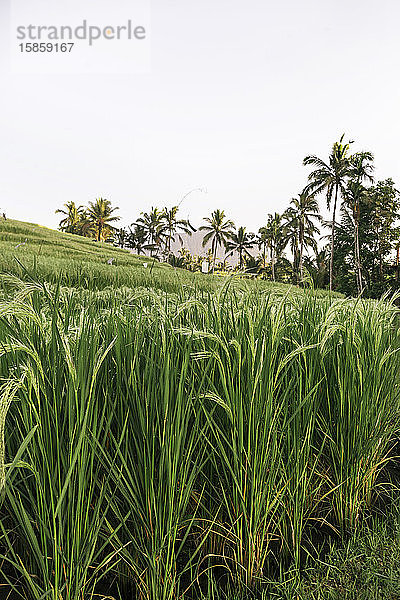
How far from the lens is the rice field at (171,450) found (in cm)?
126

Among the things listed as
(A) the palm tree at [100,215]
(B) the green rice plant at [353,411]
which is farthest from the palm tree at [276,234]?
(B) the green rice plant at [353,411]

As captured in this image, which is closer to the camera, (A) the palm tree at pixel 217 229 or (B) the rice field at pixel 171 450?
(B) the rice field at pixel 171 450

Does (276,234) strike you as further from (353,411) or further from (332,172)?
(353,411)

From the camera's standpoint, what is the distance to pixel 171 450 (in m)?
1.43

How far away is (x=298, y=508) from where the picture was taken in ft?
6.00

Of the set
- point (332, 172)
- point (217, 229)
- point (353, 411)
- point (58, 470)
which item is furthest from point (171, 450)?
point (217, 229)

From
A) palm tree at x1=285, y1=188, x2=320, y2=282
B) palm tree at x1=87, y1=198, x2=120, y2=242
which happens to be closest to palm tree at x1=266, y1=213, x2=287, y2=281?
palm tree at x1=285, y1=188, x2=320, y2=282

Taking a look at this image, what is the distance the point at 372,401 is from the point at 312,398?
1.44 feet

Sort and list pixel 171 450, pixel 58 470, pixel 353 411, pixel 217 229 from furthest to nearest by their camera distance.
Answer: pixel 217 229 < pixel 353 411 < pixel 171 450 < pixel 58 470

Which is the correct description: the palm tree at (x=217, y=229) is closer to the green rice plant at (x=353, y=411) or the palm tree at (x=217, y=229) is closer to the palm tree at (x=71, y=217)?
the palm tree at (x=71, y=217)

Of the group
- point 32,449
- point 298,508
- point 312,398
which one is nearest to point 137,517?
point 32,449

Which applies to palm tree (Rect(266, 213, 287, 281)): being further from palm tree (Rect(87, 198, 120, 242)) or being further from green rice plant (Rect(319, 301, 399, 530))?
green rice plant (Rect(319, 301, 399, 530))

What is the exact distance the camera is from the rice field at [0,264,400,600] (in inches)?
49.7

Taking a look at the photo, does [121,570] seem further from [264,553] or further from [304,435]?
[304,435]
